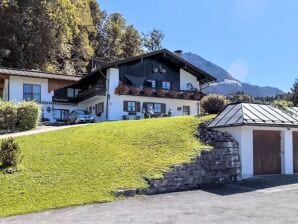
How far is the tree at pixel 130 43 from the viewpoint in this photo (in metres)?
75.9

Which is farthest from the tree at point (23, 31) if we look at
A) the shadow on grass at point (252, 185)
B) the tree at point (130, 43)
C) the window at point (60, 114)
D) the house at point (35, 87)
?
the shadow on grass at point (252, 185)

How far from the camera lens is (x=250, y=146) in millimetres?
20688

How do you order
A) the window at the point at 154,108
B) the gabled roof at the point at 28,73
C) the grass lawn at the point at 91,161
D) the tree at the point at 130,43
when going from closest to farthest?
the grass lawn at the point at 91,161
the gabled roof at the point at 28,73
the window at the point at 154,108
the tree at the point at 130,43

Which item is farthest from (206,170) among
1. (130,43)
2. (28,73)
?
(130,43)

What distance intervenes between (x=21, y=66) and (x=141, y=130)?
38208 millimetres

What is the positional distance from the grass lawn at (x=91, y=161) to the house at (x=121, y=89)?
1865cm

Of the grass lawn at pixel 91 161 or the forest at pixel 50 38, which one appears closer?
the grass lawn at pixel 91 161

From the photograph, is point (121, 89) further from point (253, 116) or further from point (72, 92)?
point (253, 116)

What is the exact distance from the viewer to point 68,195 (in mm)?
15508

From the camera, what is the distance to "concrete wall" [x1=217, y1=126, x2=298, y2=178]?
66.8ft

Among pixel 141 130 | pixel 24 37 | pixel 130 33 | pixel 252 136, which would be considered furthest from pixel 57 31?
pixel 252 136

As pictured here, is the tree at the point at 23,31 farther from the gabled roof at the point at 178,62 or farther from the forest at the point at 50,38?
the gabled roof at the point at 178,62

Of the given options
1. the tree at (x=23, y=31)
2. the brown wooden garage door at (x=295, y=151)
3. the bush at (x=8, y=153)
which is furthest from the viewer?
the tree at (x=23, y=31)

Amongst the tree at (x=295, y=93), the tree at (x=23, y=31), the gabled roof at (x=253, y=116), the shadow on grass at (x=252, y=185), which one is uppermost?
the tree at (x=23, y=31)
